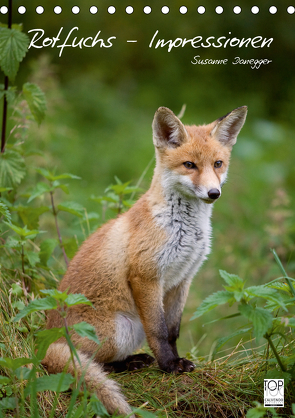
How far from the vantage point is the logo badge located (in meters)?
2.68

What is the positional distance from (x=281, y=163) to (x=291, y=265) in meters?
4.16

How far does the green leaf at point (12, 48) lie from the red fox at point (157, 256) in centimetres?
129

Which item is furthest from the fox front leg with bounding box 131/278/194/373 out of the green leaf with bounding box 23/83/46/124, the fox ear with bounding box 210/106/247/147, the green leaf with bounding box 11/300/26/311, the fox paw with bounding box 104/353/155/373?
the green leaf with bounding box 23/83/46/124

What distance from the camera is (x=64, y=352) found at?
317cm

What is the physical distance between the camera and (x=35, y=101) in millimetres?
4039

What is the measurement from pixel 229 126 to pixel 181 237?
1.14 metres

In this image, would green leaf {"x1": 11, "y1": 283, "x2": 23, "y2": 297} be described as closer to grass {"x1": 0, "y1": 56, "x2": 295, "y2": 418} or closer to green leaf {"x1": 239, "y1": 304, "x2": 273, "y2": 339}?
grass {"x1": 0, "y1": 56, "x2": 295, "y2": 418}

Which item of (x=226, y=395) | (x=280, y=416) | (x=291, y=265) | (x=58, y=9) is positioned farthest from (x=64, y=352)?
(x=291, y=265)

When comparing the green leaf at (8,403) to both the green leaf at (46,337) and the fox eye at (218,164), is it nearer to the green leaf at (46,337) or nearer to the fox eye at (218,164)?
the green leaf at (46,337)

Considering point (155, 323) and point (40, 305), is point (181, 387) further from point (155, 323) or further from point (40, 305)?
point (40, 305)

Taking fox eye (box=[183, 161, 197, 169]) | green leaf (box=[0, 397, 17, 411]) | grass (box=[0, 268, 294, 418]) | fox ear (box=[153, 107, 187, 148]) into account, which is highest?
fox ear (box=[153, 107, 187, 148])

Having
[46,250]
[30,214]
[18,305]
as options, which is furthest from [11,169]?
[18,305]

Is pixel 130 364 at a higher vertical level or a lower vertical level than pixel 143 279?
lower

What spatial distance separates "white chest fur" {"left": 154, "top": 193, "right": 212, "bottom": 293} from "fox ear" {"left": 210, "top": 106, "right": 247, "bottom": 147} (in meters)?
0.66
